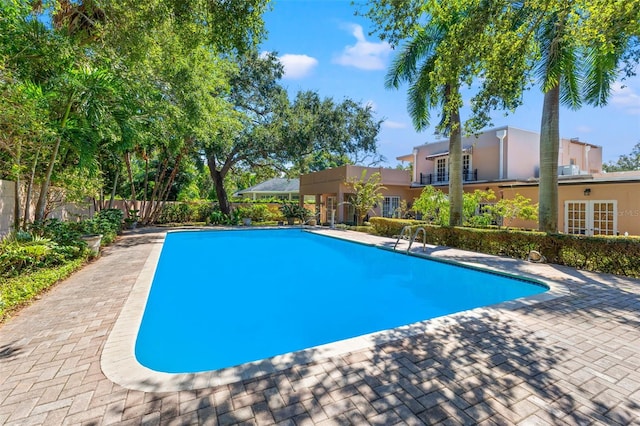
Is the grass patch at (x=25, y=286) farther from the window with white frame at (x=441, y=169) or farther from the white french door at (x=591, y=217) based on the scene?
the window with white frame at (x=441, y=169)

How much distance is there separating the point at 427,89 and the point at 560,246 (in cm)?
837

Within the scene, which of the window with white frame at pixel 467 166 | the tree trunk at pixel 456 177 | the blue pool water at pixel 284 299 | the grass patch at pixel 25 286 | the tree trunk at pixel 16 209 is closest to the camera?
the blue pool water at pixel 284 299

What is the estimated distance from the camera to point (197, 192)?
38844 millimetres

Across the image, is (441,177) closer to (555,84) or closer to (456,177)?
(456,177)

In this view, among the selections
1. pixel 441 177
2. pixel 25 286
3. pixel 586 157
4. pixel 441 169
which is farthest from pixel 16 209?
pixel 586 157

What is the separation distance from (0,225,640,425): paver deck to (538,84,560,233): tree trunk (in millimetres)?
5682

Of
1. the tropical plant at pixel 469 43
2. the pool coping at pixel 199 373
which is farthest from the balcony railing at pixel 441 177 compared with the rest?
the pool coping at pixel 199 373

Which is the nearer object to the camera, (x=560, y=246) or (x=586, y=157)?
(x=560, y=246)

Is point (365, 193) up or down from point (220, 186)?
down

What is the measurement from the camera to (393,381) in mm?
3111

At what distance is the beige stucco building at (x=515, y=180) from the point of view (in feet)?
47.3

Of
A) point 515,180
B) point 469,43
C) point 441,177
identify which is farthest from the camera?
point 441,177

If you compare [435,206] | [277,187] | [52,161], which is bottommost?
[435,206]

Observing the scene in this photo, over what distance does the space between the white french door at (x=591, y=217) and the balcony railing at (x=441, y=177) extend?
7453 mm
